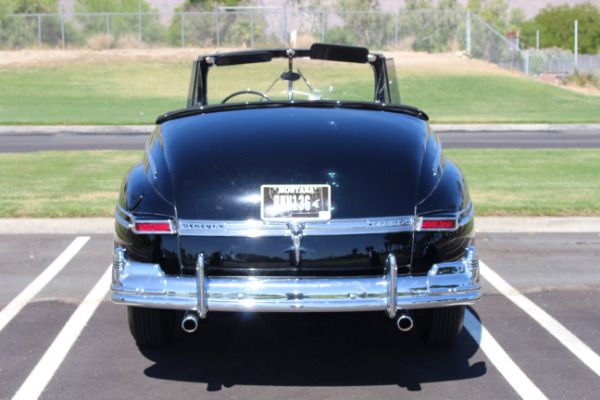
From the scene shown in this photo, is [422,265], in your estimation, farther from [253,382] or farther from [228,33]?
[228,33]

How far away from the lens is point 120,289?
400cm

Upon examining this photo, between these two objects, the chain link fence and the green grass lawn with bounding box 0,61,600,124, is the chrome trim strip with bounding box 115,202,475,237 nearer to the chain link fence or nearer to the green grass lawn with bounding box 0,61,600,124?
the green grass lawn with bounding box 0,61,600,124

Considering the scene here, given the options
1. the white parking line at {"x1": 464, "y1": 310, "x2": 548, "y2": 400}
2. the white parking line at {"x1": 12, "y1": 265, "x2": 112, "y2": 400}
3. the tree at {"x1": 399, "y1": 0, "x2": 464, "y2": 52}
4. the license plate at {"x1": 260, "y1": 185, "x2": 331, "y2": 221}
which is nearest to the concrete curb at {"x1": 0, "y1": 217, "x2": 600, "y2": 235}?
the white parking line at {"x1": 12, "y1": 265, "x2": 112, "y2": 400}

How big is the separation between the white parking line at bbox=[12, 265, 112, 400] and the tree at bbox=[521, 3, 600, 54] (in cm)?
10853

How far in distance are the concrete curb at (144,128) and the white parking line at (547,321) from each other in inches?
614

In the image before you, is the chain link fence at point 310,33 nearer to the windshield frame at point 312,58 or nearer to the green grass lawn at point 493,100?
the green grass lawn at point 493,100

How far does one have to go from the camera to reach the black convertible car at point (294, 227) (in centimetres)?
386

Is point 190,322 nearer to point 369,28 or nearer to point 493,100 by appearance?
point 493,100

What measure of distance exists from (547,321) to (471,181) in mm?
5681

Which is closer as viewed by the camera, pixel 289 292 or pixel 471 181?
pixel 289 292

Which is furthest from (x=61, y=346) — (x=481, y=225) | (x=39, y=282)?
(x=481, y=225)

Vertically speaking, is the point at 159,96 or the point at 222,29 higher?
the point at 222,29

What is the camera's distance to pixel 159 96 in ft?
A: 105

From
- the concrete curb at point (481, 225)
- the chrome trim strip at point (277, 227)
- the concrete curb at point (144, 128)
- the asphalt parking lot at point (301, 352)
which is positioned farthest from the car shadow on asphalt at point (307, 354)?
the concrete curb at point (144, 128)
